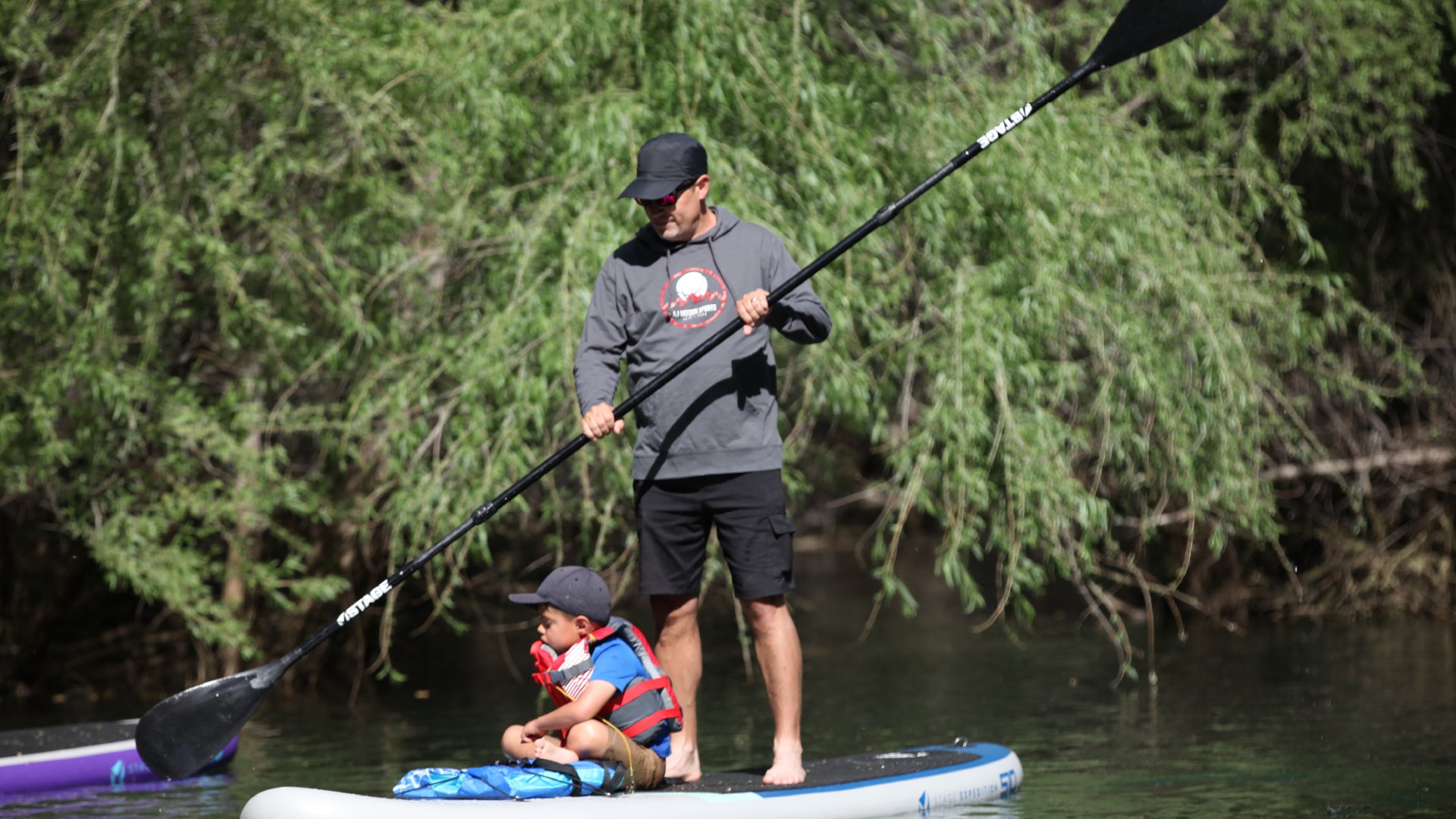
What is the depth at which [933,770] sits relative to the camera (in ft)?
15.6

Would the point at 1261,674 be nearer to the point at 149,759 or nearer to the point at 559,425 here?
the point at 559,425

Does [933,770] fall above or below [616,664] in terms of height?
below

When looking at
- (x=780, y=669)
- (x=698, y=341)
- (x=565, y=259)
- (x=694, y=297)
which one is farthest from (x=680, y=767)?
(x=565, y=259)

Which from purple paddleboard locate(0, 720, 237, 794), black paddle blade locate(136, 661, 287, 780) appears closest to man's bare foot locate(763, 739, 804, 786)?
black paddle blade locate(136, 661, 287, 780)

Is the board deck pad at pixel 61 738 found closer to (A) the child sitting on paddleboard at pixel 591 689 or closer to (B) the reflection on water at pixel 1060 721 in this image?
(B) the reflection on water at pixel 1060 721

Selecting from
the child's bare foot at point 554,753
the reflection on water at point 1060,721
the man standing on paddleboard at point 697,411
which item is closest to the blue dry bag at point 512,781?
the child's bare foot at point 554,753

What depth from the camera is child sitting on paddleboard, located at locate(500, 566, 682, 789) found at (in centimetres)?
425

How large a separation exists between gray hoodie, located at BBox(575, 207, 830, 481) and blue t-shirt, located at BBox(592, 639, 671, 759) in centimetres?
50

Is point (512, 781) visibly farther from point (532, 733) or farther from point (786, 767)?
point (786, 767)

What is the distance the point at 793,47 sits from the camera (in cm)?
655

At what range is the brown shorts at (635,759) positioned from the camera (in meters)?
4.28

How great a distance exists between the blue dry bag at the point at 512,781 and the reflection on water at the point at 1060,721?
109 cm

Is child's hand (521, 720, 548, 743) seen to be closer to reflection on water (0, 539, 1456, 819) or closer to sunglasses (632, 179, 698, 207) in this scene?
reflection on water (0, 539, 1456, 819)

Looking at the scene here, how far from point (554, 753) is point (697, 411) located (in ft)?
3.22
